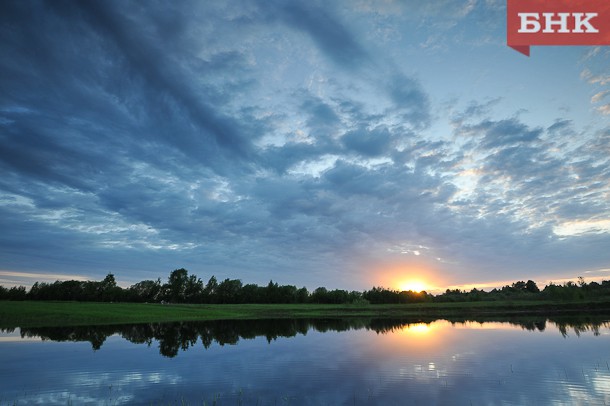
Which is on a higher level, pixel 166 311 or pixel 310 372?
pixel 166 311

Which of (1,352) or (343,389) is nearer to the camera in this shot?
(343,389)

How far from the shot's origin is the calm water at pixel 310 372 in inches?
856

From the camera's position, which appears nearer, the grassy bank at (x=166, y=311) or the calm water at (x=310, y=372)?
the calm water at (x=310, y=372)

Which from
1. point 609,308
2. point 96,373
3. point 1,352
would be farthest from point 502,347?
point 609,308

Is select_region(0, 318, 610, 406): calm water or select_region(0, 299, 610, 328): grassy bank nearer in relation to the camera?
select_region(0, 318, 610, 406): calm water

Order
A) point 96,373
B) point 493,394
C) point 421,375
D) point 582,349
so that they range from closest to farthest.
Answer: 1. point 493,394
2. point 421,375
3. point 96,373
4. point 582,349

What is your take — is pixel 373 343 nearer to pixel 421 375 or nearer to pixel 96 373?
pixel 421 375

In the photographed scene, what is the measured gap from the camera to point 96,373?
2992 centimetres

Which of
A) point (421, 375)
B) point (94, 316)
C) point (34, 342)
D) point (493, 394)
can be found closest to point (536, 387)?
point (493, 394)

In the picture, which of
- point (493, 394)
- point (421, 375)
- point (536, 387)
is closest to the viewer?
point (493, 394)

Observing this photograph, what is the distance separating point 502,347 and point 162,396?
1545 inches

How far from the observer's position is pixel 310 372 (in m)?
29.8

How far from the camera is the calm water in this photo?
21.8 meters

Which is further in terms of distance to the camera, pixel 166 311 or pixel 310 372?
pixel 166 311
